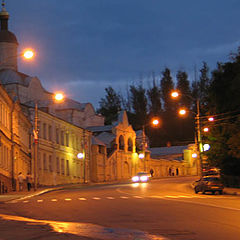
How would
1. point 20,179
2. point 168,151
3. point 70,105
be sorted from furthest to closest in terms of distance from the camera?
point 168,151, point 70,105, point 20,179

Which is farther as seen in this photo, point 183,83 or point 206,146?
point 183,83

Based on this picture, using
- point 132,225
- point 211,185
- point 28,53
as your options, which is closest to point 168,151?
point 211,185

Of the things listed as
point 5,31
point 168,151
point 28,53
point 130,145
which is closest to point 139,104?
point 168,151

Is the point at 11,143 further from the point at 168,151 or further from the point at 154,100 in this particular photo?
the point at 154,100

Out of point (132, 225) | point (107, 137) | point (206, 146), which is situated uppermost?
point (107, 137)

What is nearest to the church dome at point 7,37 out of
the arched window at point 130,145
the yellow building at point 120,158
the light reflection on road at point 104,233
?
the yellow building at point 120,158

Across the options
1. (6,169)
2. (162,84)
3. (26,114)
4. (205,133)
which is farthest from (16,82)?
(162,84)

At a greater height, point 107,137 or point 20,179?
point 107,137

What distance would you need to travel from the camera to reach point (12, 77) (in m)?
71.4

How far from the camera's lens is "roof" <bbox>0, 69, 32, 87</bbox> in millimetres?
70812

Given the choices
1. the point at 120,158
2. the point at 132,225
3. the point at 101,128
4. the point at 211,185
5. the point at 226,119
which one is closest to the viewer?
the point at 132,225

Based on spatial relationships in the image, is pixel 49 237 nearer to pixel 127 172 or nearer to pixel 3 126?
pixel 3 126

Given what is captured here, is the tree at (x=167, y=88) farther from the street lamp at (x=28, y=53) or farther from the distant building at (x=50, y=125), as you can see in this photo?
the street lamp at (x=28, y=53)

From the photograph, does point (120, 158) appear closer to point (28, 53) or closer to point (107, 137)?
point (107, 137)
